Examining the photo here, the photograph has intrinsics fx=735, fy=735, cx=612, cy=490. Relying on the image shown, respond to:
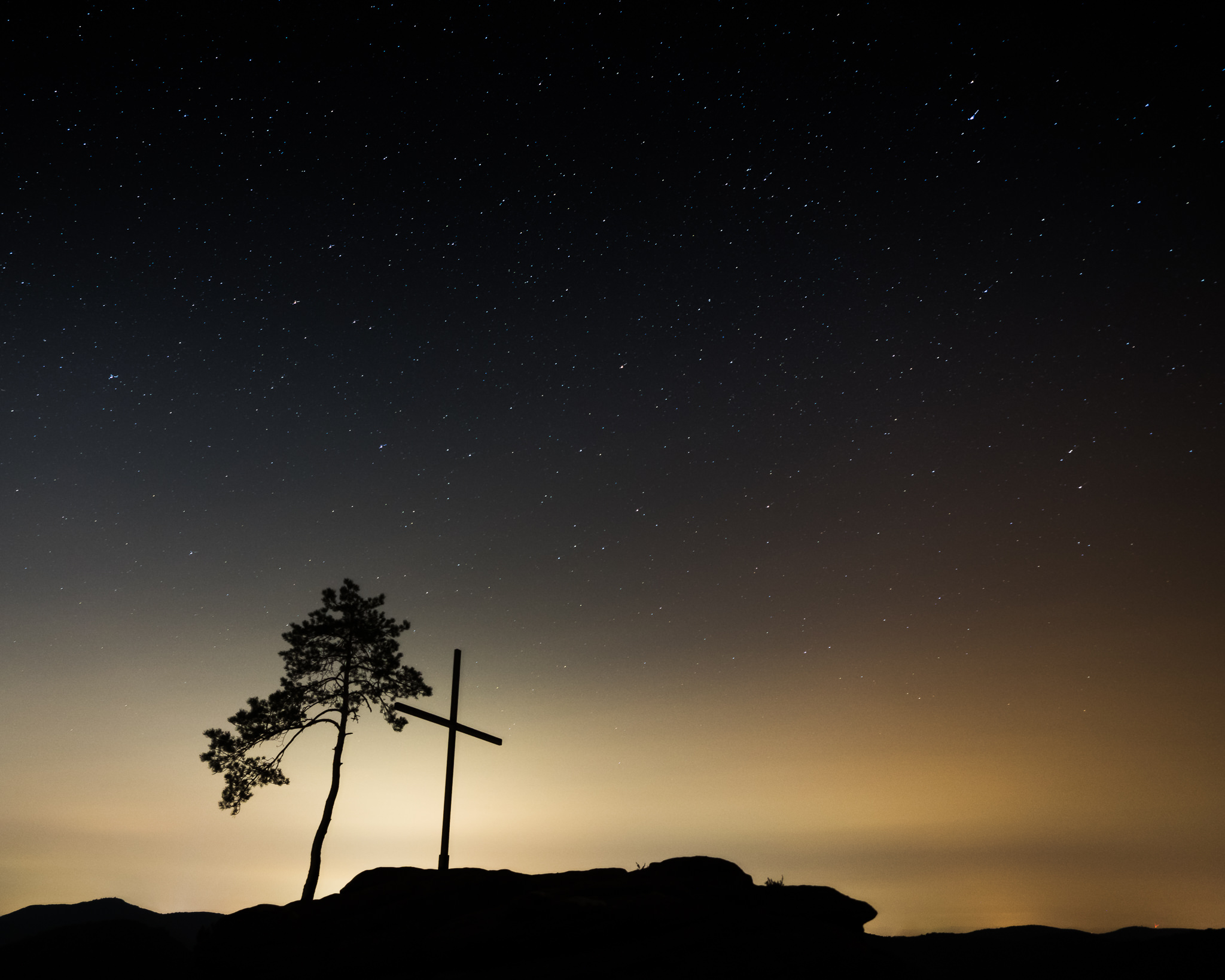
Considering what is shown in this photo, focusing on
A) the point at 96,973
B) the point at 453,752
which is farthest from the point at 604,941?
the point at 96,973

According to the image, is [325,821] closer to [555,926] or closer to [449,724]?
[449,724]

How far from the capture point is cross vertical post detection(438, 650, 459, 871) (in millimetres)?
17797

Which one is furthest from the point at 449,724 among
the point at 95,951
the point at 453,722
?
the point at 95,951

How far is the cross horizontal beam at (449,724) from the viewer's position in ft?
65.5

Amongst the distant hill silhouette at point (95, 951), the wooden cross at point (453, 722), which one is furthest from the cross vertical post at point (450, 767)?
the distant hill silhouette at point (95, 951)

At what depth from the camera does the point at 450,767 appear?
19219 millimetres

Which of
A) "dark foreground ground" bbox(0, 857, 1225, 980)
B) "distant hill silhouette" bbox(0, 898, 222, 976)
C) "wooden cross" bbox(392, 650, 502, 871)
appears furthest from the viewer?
"distant hill silhouette" bbox(0, 898, 222, 976)

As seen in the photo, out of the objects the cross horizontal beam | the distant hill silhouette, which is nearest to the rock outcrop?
the cross horizontal beam

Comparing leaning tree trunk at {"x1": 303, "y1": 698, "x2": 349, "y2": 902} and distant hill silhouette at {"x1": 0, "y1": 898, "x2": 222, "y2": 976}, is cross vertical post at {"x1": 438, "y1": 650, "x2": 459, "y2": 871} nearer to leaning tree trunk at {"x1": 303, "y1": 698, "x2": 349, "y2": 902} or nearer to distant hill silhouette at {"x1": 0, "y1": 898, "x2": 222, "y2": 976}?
leaning tree trunk at {"x1": 303, "y1": 698, "x2": 349, "y2": 902}

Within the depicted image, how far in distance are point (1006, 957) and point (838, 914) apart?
19.5m

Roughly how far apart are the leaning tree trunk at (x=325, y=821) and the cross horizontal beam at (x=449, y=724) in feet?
10.5

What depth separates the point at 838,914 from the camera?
638 inches

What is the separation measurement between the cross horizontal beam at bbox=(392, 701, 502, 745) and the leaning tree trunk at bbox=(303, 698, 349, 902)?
10.5 ft

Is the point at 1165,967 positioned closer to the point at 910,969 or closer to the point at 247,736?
the point at 910,969
